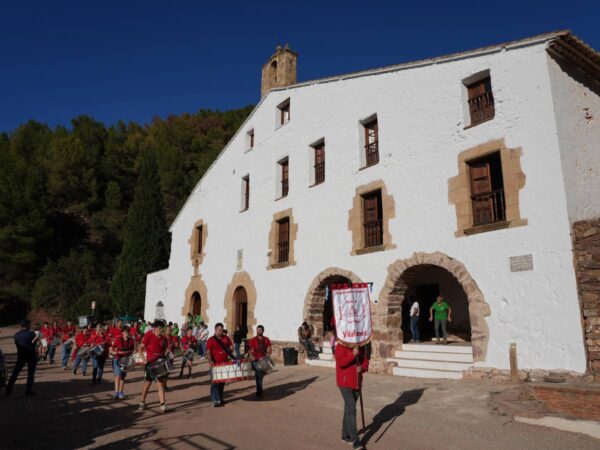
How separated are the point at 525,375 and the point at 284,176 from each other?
10.9 m

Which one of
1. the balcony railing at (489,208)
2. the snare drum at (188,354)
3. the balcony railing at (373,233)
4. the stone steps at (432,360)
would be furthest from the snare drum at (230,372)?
the balcony railing at (489,208)

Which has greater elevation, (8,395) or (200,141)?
(200,141)

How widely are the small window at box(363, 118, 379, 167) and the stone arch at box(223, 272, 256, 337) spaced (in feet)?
21.8

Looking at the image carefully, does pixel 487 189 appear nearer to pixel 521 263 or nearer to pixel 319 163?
pixel 521 263

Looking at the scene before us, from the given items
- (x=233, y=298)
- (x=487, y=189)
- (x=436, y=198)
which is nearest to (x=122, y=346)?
(x=436, y=198)

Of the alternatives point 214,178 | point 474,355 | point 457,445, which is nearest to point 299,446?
point 457,445

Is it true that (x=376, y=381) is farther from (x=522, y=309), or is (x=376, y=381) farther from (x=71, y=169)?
(x=71, y=169)

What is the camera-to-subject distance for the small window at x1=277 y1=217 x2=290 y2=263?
1595cm

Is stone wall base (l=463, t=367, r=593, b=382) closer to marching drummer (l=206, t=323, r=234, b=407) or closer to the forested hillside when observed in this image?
marching drummer (l=206, t=323, r=234, b=407)

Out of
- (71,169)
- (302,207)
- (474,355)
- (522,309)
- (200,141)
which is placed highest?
(200,141)

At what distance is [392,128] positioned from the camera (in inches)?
496

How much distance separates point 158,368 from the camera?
781 cm

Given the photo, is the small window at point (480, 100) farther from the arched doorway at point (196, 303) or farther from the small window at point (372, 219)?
the arched doorway at point (196, 303)

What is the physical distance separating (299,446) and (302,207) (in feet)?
33.7
